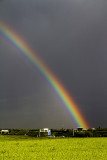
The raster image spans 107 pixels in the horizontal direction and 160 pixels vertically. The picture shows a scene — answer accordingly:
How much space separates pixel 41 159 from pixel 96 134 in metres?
72.8

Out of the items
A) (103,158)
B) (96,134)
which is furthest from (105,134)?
(103,158)

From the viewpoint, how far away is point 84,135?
9400cm

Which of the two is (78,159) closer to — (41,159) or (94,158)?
(94,158)

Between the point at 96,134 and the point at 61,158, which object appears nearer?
the point at 61,158

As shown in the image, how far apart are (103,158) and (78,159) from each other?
3018 millimetres

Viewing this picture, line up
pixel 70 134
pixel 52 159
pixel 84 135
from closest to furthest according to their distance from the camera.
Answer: pixel 52 159 → pixel 84 135 → pixel 70 134

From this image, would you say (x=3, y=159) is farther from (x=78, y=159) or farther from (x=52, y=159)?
(x=78, y=159)

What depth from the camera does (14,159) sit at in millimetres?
26953

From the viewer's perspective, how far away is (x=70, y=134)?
101 metres

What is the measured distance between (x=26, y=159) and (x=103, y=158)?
886 centimetres

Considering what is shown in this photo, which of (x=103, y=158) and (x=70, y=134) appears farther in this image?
(x=70, y=134)

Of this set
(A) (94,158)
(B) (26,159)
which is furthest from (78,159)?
(B) (26,159)

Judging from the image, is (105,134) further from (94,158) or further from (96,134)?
(94,158)

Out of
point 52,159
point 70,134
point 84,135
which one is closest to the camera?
point 52,159
